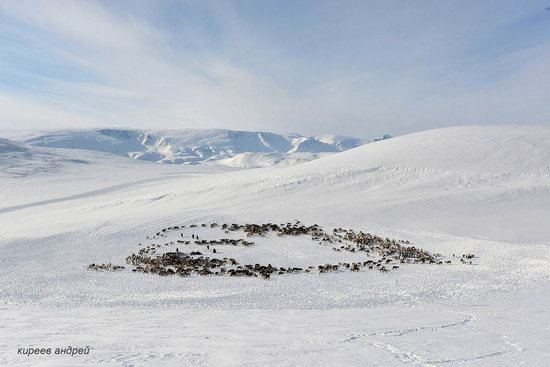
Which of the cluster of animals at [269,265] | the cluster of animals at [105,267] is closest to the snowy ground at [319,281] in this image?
the cluster of animals at [105,267]

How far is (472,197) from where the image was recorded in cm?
2283

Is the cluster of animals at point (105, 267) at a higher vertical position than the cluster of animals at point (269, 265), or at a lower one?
lower

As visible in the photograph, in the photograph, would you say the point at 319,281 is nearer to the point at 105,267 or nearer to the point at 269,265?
the point at 269,265

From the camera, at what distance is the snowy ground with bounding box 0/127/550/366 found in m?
6.43

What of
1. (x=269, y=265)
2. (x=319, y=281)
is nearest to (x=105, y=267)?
(x=269, y=265)

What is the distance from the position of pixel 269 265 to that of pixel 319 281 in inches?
83.8

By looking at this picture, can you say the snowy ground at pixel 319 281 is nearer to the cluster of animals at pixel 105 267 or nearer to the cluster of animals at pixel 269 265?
the cluster of animals at pixel 105 267

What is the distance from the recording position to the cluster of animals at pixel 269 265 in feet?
45.0

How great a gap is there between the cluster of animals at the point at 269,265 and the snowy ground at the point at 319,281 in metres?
0.58

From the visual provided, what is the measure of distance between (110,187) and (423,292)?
42576 mm

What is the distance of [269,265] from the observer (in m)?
13.9

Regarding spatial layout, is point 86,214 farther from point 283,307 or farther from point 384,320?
point 384,320

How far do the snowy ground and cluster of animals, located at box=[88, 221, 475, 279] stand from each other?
1.90ft

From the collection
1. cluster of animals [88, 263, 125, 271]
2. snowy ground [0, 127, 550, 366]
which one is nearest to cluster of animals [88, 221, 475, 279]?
cluster of animals [88, 263, 125, 271]
